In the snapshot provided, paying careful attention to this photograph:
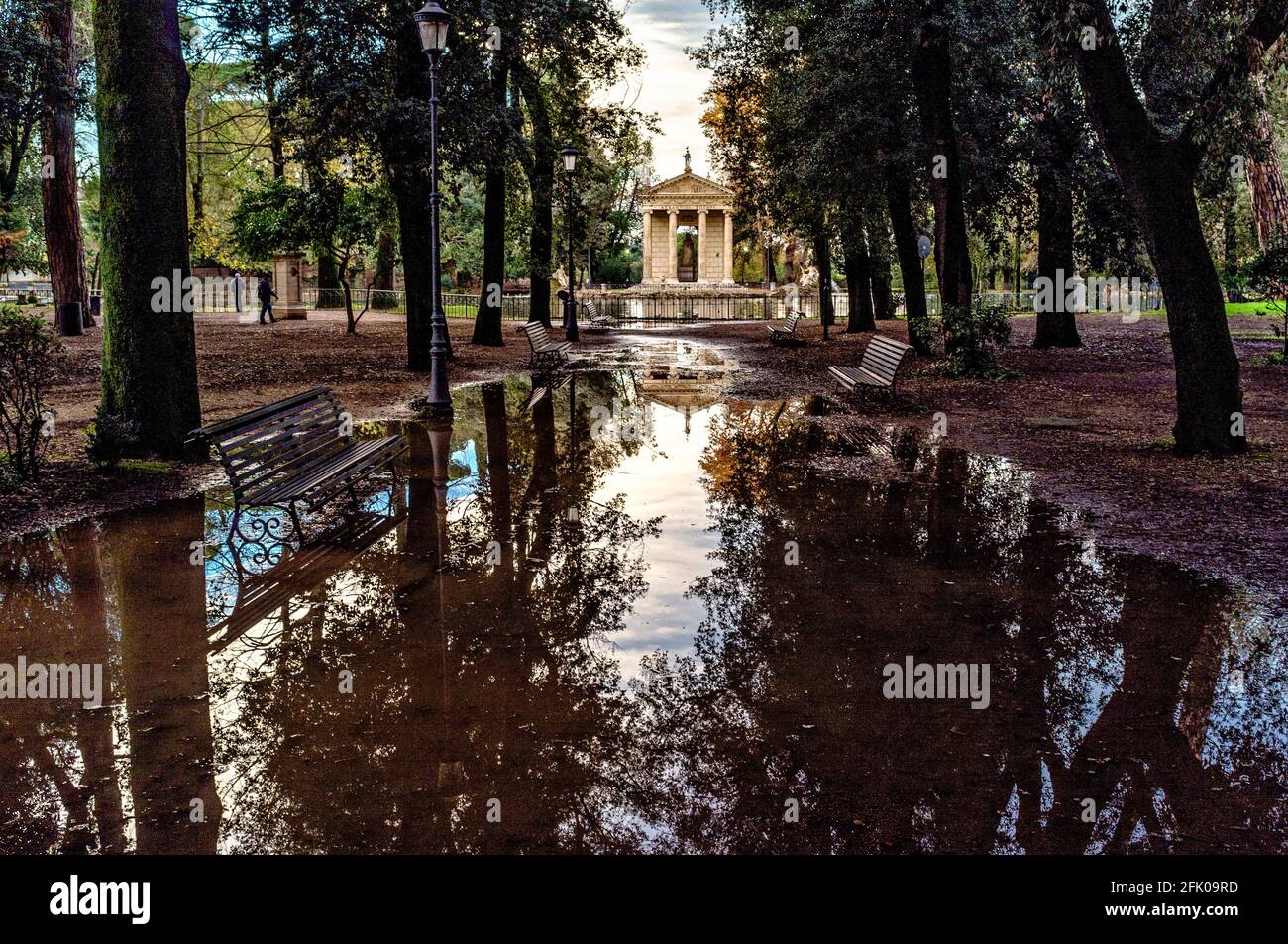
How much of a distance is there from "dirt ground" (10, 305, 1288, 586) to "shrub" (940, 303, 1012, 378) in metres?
0.40

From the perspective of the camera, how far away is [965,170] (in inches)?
853

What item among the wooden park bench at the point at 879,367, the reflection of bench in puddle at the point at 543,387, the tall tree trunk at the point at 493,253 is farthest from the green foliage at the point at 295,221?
the wooden park bench at the point at 879,367

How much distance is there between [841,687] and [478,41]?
59.7 feet

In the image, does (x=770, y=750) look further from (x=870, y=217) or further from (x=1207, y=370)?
(x=870, y=217)

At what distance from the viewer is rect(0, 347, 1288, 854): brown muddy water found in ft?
12.4

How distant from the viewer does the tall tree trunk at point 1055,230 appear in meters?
23.1

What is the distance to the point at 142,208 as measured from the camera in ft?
33.8

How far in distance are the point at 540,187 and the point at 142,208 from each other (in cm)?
1980

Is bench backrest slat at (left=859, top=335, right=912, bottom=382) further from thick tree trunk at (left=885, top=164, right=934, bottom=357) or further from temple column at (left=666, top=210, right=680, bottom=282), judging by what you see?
temple column at (left=666, top=210, right=680, bottom=282)

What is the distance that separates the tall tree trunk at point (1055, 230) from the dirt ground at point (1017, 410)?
2.98ft

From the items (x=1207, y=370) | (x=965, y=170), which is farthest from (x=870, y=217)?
(x=1207, y=370)

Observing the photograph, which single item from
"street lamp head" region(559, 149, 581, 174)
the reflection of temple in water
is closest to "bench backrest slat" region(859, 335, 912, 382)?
the reflection of temple in water

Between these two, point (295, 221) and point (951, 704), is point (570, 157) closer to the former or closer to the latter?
point (295, 221)

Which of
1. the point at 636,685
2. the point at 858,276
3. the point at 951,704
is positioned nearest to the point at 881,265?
the point at 858,276
